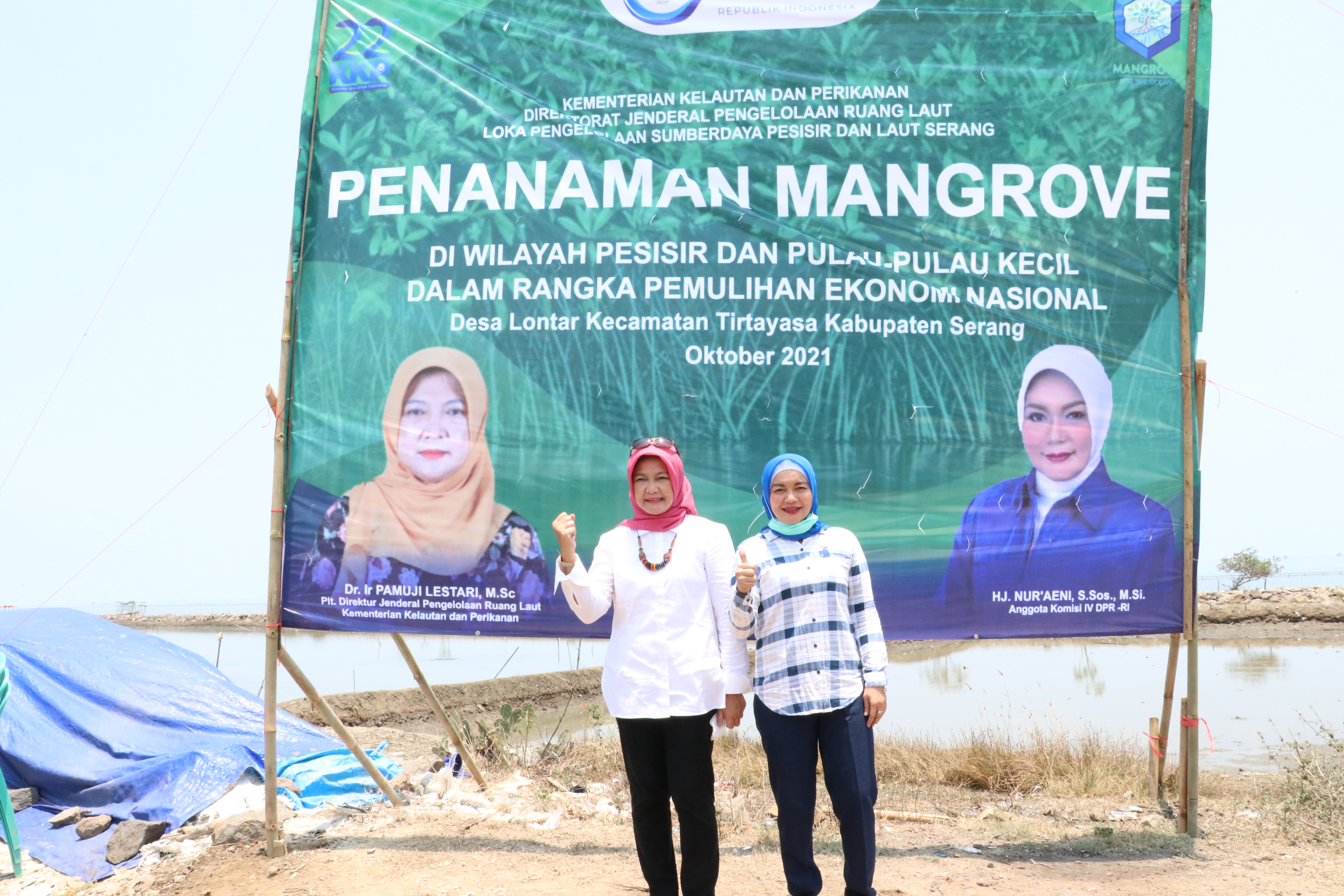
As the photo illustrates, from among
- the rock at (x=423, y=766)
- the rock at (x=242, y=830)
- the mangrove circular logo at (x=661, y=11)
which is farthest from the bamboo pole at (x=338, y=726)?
the mangrove circular logo at (x=661, y=11)

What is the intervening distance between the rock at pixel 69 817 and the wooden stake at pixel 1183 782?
4.88 meters

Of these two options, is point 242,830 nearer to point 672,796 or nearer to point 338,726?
point 338,726

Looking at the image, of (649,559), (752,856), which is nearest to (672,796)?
(649,559)

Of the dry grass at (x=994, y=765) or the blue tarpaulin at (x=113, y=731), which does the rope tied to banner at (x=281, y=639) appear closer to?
the blue tarpaulin at (x=113, y=731)

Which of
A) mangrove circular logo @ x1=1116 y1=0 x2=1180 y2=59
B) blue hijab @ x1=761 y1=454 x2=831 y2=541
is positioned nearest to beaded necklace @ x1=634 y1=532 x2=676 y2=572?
blue hijab @ x1=761 y1=454 x2=831 y2=541

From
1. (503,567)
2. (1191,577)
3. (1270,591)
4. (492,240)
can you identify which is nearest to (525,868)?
(503,567)

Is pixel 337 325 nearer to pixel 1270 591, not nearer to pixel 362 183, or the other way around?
pixel 362 183

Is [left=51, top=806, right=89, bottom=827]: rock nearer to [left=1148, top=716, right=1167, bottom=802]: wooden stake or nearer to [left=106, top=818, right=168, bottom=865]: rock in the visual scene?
[left=106, top=818, right=168, bottom=865]: rock

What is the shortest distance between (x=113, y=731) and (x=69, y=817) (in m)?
0.64

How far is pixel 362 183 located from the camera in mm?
4016

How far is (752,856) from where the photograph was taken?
3562 millimetres

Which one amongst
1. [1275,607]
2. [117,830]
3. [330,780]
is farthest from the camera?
[1275,607]

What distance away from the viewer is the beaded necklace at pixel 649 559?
8.59 feet

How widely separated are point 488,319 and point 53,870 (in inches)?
118
